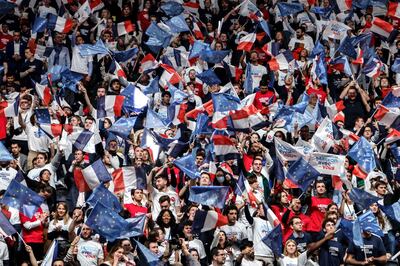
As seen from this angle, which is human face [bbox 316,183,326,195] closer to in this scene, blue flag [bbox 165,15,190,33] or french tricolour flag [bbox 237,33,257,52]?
french tricolour flag [bbox 237,33,257,52]

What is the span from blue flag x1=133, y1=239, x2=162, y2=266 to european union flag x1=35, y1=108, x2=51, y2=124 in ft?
15.4

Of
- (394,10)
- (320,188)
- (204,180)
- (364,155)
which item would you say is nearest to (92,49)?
(204,180)

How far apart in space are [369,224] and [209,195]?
7.90 ft

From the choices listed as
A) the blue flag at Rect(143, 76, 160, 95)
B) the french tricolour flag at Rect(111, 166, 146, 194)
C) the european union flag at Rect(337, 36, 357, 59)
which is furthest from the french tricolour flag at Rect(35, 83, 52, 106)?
the european union flag at Rect(337, 36, 357, 59)

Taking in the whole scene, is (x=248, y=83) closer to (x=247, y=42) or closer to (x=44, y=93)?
(x=247, y=42)

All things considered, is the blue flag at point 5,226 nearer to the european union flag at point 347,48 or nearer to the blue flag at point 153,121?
the blue flag at point 153,121

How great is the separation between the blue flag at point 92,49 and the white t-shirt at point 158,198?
521 cm

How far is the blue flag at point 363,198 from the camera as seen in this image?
1745cm

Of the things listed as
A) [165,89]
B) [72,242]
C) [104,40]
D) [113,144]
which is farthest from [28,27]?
[72,242]

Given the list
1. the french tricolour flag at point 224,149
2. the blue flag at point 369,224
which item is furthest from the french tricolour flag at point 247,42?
the blue flag at point 369,224

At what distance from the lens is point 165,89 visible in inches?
864

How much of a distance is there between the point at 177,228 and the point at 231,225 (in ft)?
2.97

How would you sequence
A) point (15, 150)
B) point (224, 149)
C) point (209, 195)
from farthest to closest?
point (224, 149)
point (15, 150)
point (209, 195)

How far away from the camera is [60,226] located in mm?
16250
